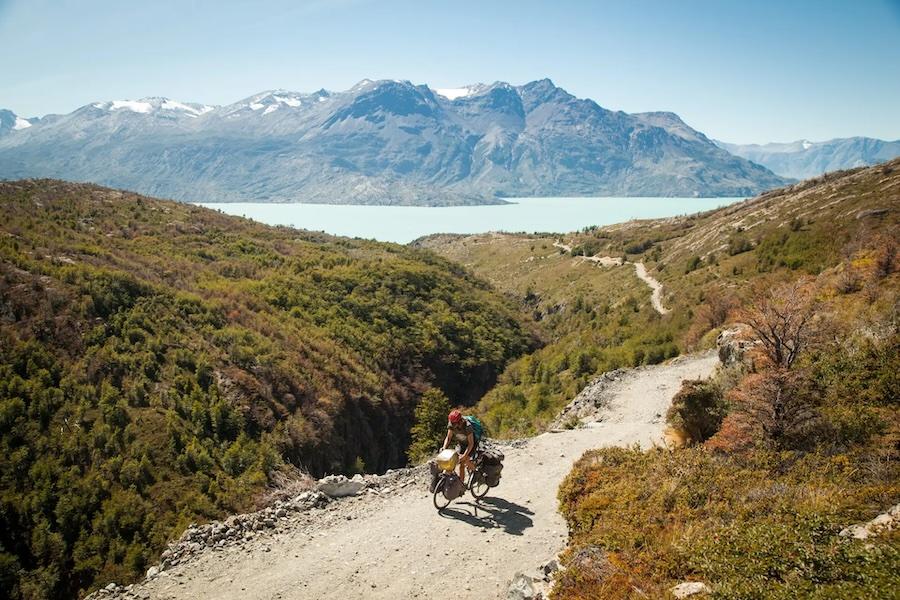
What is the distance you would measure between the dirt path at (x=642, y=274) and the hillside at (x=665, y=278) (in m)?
0.47

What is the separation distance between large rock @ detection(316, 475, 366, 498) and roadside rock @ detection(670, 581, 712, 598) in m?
8.22

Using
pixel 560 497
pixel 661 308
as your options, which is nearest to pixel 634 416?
pixel 560 497

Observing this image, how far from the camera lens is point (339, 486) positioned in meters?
12.4

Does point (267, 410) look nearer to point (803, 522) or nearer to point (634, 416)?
point (634, 416)

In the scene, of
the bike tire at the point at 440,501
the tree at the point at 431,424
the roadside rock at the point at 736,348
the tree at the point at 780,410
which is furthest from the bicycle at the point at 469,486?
the roadside rock at the point at 736,348

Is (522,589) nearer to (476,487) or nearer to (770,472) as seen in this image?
(476,487)

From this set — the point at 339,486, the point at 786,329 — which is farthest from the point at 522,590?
the point at 786,329

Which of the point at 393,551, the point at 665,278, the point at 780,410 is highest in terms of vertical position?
the point at 780,410

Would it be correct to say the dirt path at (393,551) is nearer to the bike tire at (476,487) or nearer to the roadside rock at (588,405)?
the bike tire at (476,487)

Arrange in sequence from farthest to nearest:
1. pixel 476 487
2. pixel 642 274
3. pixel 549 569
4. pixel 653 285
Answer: pixel 642 274 → pixel 653 285 → pixel 476 487 → pixel 549 569

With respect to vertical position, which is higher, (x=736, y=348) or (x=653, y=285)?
(x=736, y=348)

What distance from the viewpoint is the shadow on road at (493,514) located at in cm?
1034

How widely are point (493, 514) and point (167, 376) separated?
18.4 metres

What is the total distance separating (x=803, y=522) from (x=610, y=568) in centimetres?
258
